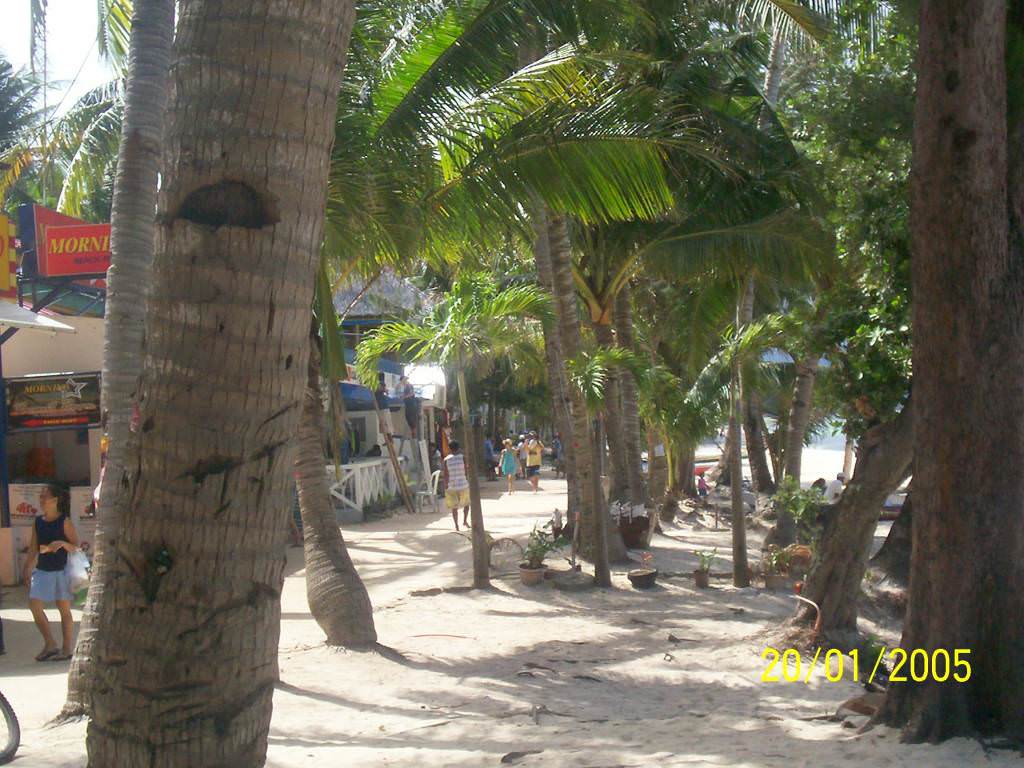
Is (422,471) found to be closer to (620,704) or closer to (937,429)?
(620,704)

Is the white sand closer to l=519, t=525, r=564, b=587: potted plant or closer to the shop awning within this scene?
l=519, t=525, r=564, b=587: potted plant

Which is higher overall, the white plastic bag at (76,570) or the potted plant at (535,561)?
the white plastic bag at (76,570)

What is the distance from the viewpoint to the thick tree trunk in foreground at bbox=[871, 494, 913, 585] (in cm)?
1084

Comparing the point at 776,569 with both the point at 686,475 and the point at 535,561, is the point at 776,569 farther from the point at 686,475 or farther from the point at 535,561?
the point at 686,475

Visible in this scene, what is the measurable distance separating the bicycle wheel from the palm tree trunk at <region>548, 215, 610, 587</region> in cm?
754

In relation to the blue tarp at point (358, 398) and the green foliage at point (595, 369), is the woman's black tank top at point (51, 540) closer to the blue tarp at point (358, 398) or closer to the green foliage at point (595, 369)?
the green foliage at point (595, 369)

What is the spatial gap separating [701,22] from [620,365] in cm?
477

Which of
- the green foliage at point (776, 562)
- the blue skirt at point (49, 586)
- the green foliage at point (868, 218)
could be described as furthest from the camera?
the green foliage at point (776, 562)

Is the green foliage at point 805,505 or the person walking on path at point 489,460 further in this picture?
the person walking on path at point 489,460

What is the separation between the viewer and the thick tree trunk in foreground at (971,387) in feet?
18.4

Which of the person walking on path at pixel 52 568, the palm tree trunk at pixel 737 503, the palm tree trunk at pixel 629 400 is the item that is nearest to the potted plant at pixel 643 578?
the palm tree trunk at pixel 737 503

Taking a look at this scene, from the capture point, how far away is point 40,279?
13.1m

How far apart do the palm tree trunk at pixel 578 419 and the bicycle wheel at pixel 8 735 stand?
7.54m
